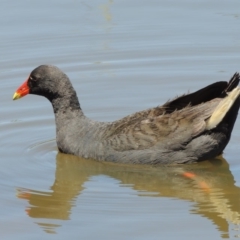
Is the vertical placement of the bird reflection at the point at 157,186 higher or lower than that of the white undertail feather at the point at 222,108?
lower

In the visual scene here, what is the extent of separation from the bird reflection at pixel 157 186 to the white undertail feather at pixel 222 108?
0.62 meters

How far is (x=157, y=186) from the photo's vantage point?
35.8 ft

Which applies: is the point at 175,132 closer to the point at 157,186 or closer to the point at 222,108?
the point at 222,108

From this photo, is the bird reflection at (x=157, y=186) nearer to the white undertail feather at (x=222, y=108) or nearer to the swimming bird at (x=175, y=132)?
the swimming bird at (x=175, y=132)

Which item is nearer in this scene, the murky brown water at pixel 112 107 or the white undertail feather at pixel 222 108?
the murky brown water at pixel 112 107

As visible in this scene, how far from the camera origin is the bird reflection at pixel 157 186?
10.1 metres

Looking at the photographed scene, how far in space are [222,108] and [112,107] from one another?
2.33m

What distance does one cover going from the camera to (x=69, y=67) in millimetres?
14312

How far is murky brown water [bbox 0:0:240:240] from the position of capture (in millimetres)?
9789

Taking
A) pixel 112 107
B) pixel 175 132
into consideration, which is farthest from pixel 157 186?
pixel 112 107

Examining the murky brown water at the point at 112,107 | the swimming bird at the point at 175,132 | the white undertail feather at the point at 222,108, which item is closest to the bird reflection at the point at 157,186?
the murky brown water at the point at 112,107

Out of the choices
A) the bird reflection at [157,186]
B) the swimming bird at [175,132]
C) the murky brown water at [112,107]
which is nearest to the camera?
the murky brown water at [112,107]

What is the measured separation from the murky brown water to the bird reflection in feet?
0.04

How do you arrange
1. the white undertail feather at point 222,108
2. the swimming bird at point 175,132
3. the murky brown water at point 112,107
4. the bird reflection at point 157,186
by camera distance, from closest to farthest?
the murky brown water at point 112,107
the bird reflection at point 157,186
the white undertail feather at point 222,108
the swimming bird at point 175,132
